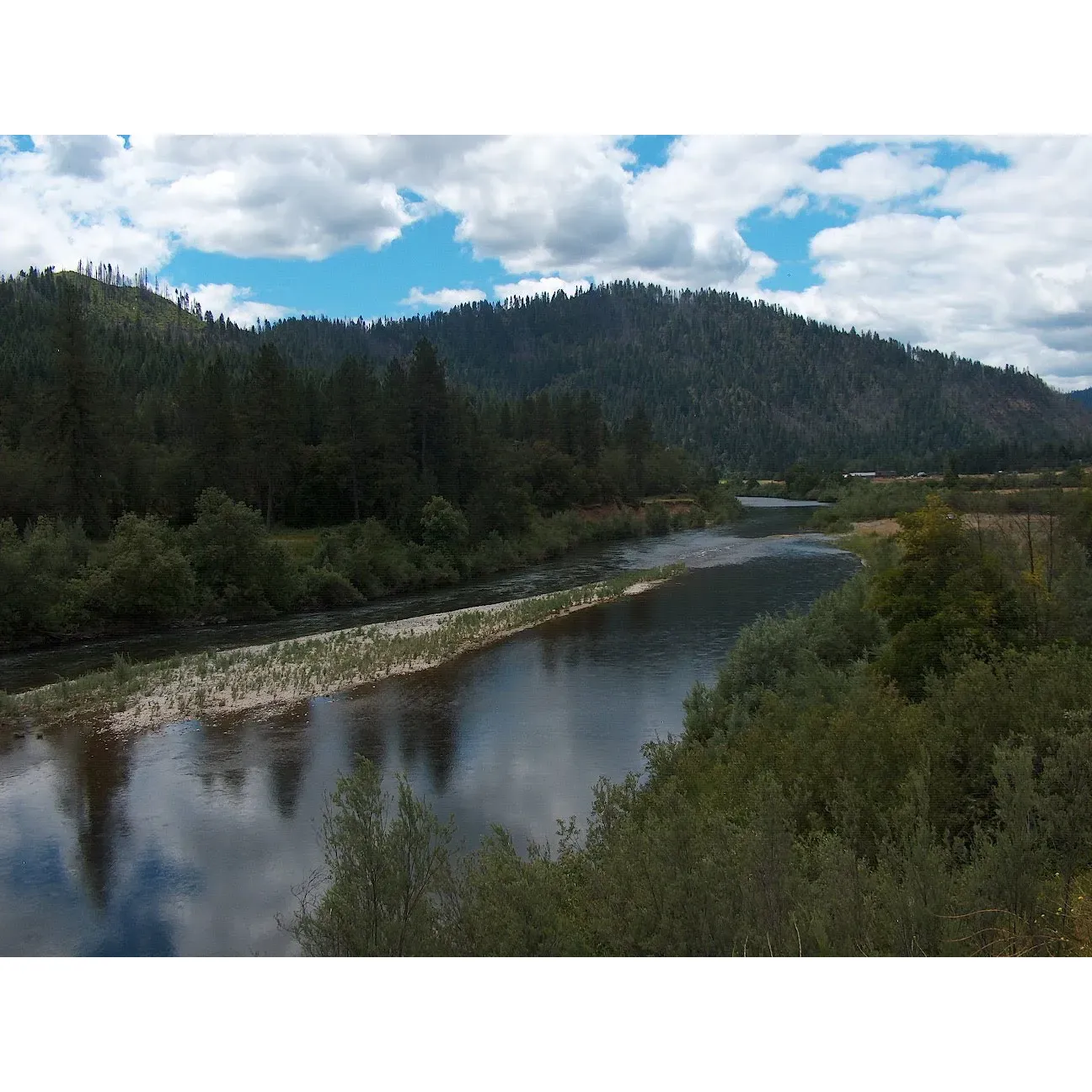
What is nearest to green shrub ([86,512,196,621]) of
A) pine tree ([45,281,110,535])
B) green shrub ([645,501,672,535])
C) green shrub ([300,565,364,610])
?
green shrub ([300,565,364,610])

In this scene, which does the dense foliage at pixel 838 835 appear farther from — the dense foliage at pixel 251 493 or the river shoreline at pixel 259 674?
the dense foliage at pixel 251 493

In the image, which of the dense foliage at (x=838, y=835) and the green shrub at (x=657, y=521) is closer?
the dense foliage at (x=838, y=835)

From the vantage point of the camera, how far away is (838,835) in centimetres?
927

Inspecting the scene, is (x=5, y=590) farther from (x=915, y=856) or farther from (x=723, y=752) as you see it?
(x=915, y=856)

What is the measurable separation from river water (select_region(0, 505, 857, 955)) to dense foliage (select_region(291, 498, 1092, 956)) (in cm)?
122

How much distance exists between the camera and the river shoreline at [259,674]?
20625 mm

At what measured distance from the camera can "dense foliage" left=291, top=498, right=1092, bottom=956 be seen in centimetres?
676

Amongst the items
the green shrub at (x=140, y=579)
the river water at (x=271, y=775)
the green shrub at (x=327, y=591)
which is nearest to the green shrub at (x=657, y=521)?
the green shrub at (x=327, y=591)

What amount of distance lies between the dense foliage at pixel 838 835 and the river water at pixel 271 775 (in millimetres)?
1222

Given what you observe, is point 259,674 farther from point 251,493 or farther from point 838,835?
point 251,493

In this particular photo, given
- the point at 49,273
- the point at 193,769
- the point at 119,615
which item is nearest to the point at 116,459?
the point at 119,615

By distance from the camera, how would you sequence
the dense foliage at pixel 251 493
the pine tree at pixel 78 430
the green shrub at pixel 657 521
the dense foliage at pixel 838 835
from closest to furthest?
the dense foliage at pixel 838 835, the dense foliage at pixel 251 493, the pine tree at pixel 78 430, the green shrub at pixel 657 521

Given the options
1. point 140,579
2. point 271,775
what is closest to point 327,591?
point 140,579

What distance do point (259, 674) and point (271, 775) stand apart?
776 centimetres
